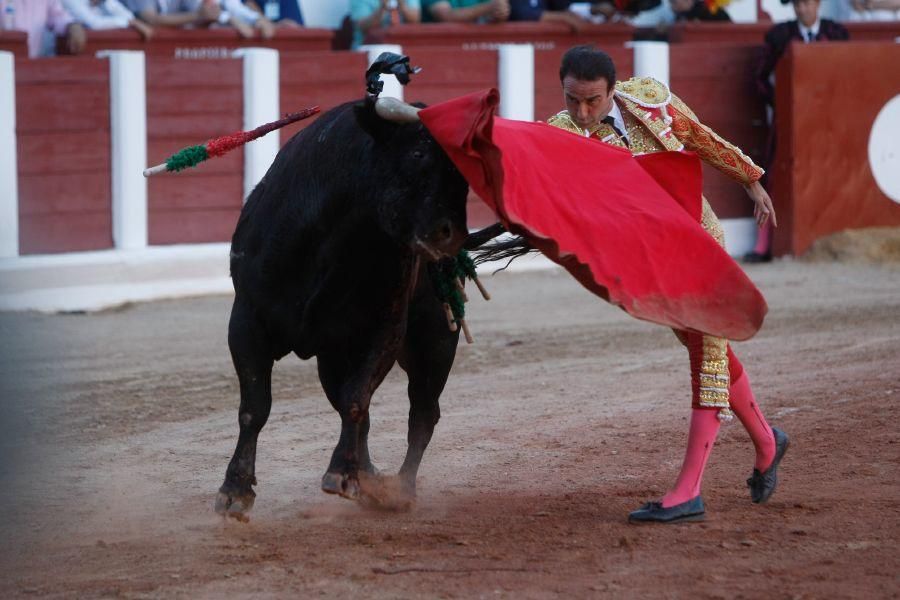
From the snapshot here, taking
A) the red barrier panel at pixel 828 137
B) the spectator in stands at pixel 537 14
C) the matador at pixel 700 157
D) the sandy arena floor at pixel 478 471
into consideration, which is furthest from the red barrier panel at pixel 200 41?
the matador at pixel 700 157

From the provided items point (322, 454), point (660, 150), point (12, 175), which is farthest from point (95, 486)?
point (12, 175)

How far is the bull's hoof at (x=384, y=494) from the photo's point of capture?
3.61m

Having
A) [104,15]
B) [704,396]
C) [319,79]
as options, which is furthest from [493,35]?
[704,396]

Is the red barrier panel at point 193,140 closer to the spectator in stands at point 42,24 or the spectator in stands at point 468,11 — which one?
the spectator in stands at point 42,24

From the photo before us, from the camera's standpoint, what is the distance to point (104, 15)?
793 centimetres

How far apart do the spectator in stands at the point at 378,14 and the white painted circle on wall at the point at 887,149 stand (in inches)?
123

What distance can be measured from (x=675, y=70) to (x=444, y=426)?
5169 millimetres

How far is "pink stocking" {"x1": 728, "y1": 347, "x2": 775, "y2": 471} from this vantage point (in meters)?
3.57

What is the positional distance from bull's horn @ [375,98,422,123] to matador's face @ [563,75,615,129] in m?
0.38

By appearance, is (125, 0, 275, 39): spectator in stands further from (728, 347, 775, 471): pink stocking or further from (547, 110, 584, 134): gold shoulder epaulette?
(728, 347, 775, 471): pink stocking

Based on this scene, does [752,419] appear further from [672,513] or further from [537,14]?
[537,14]

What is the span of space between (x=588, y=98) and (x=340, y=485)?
41.2 inches

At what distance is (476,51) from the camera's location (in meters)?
8.80

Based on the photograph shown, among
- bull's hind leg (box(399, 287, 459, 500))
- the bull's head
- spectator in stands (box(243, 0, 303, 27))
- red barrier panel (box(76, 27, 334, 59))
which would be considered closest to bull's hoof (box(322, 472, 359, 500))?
bull's hind leg (box(399, 287, 459, 500))
